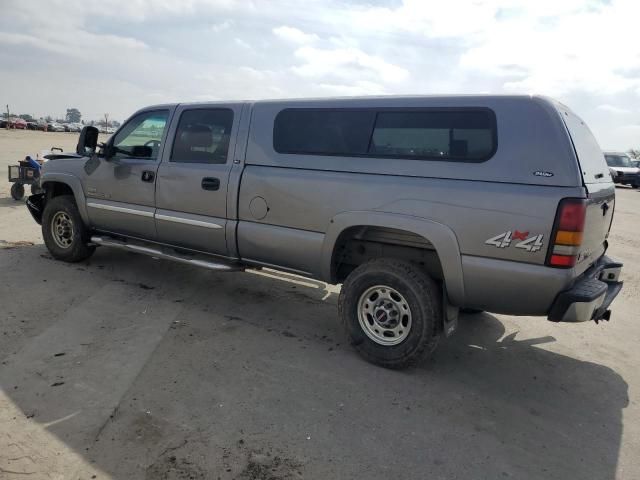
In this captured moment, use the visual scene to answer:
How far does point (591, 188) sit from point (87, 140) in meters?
5.12

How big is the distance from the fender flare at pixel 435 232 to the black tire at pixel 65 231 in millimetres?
3656

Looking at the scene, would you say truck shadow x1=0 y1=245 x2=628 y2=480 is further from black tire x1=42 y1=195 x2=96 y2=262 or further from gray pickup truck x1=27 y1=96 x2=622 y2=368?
black tire x1=42 y1=195 x2=96 y2=262

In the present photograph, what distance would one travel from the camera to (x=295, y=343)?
413 cm

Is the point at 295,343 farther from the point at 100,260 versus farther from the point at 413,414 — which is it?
the point at 100,260

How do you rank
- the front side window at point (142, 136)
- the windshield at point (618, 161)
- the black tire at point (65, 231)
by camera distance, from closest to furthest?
1. the front side window at point (142, 136)
2. the black tire at point (65, 231)
3. the windshield at point (618, 161)

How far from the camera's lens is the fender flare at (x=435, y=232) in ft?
11.1

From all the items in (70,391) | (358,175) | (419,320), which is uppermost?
(358,175)

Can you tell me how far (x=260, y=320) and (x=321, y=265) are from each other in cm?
95

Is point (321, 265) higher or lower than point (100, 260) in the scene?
higher

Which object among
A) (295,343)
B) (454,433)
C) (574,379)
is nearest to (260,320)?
(295,343)

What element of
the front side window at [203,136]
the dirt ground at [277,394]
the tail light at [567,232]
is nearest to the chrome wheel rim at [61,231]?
the dirt ground at [277,394]

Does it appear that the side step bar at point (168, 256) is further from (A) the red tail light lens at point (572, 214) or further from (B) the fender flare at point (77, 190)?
(A) the red tail light lens at point (572, 214)

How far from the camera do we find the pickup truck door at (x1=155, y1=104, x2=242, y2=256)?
4.57 metres

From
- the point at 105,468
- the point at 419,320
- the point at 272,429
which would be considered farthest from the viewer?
the point at 419,320
